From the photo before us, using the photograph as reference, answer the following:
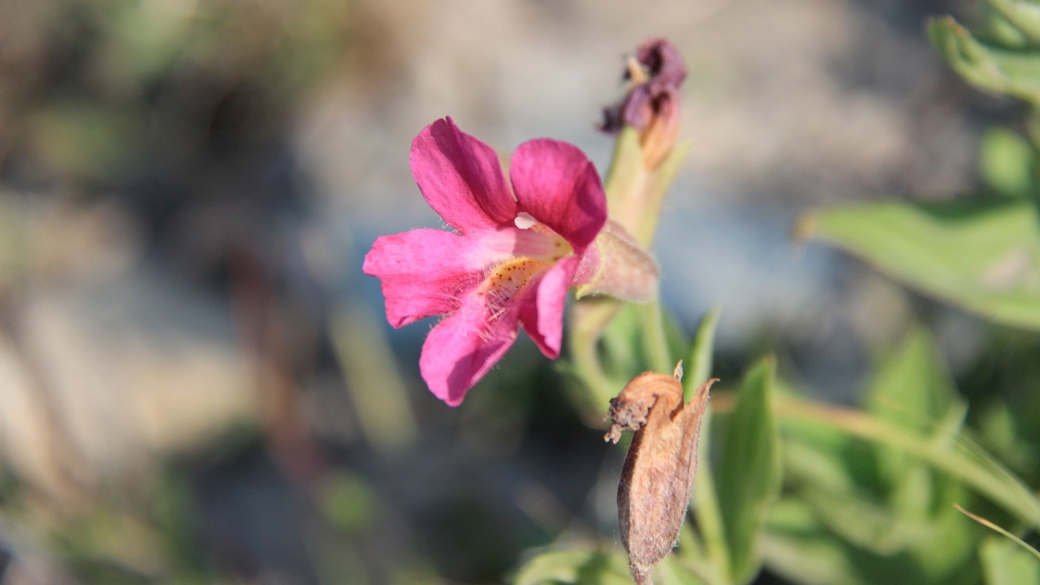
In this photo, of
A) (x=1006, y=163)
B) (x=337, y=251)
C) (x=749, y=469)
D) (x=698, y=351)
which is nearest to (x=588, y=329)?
(x=698, y=351)

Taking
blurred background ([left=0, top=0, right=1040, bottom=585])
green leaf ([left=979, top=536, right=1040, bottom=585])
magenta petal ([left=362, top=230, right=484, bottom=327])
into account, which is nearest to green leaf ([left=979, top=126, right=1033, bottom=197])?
blurred background ([left=0, top=0, right=1040, bottom=585])

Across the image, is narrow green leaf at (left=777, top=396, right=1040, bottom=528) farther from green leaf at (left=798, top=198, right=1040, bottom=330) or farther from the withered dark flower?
the withered dark flower

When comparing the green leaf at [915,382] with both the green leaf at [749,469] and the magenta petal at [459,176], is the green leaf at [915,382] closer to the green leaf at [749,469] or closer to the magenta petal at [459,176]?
the green leaf at [749,469]

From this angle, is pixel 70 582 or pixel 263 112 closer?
pixel 70 582

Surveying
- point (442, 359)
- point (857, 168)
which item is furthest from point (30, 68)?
point (857, 168)

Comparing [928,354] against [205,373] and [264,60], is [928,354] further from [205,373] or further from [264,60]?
[264,60]

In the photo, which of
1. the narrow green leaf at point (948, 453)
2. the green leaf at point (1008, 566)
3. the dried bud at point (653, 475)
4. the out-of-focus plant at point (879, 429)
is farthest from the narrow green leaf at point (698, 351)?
the green leaf at point (1008, 566)
